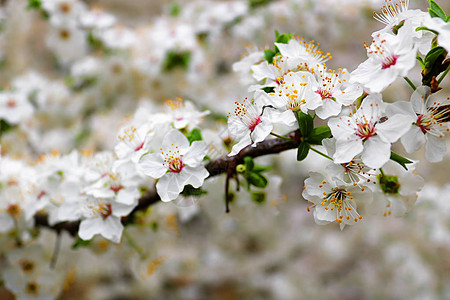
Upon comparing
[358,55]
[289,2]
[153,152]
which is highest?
[153,152]

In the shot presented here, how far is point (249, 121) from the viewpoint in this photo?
2.42 ft

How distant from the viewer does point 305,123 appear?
703 mm

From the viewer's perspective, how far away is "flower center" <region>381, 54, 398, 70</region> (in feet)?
2.12

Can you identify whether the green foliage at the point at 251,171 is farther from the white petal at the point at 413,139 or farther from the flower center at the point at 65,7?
the flower center at the point at 65,7

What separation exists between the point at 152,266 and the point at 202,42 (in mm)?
1029

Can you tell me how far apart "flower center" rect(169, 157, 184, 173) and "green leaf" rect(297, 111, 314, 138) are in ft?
0.74

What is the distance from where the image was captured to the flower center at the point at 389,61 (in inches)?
25.5

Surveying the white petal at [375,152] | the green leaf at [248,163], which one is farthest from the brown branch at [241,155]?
the white petal at [375,152]

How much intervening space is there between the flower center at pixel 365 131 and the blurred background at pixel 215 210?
0.52 metres

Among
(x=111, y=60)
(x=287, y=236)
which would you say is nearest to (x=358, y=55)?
(x=287, y=236)

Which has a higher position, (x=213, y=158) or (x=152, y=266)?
(x=213, y=158)

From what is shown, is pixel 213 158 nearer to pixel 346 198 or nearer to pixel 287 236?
pixel 346 198

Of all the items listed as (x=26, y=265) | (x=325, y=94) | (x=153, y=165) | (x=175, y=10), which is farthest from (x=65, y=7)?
(x=325, y=94)

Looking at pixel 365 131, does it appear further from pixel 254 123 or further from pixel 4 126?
pixel 4 126
